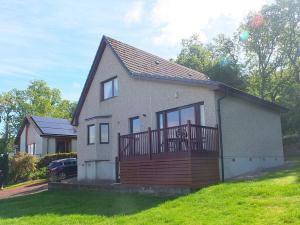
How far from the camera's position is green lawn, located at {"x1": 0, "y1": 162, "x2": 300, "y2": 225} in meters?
9.27

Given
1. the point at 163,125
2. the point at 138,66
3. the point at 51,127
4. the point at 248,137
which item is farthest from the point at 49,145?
the point at 248,137

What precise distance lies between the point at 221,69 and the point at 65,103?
184ft

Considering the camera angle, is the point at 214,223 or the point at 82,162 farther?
the point at 82,162

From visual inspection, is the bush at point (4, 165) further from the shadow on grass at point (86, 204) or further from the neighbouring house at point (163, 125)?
the shadow on grass at point (86, 204)

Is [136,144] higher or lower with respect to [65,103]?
lower

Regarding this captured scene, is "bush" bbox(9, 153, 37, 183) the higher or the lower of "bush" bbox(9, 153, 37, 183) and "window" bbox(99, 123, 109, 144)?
the lower

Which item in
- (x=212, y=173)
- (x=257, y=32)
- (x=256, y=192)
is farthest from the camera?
(x=257, y=32)

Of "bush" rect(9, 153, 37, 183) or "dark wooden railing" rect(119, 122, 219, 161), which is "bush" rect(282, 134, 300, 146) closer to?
"dark wooden railing" rect(119, 122, 219, 161)

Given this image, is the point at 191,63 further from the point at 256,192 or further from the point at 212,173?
the point at 256,192

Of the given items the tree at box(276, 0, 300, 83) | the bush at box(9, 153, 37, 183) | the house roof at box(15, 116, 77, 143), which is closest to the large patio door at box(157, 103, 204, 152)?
the bush at box(9, 153, 37, 183)

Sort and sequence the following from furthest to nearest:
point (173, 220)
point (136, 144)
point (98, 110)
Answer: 1. point (98, 110)
2. point (136, 144)
3. point (173, 220)

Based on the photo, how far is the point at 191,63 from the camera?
4659cm

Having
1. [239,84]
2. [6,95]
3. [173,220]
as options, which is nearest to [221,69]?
[239,84]

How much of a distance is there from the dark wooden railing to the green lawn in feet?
7.36
